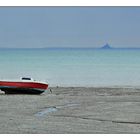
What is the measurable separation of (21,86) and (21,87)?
7 cm

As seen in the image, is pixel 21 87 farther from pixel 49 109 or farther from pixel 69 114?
pixel 69 114

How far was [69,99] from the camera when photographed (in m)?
26.6

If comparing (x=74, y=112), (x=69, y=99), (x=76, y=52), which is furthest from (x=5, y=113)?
(x=76, y=52)

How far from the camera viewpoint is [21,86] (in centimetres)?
2894

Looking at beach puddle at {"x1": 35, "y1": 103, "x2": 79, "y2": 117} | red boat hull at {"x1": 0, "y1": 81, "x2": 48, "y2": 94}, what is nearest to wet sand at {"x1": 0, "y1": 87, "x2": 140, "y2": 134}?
beach puddle at {"x1": 35, "y1": 103, "x2": 79, "y2": 117}

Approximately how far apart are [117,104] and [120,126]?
594 cm

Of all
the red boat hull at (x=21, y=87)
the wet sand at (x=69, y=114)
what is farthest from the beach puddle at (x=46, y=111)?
the red boat hull at (x=21, y=87)

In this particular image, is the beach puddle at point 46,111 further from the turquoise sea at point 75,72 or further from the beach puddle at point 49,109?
the turquoise sea at point 75,72

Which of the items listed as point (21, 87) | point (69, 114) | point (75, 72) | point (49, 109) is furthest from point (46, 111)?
point (75, 72)

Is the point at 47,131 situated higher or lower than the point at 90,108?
lower

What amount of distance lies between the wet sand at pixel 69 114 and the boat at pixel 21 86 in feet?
3.98

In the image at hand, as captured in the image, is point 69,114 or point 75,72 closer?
point 69,114

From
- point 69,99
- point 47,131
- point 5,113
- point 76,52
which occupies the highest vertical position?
point 76,52
